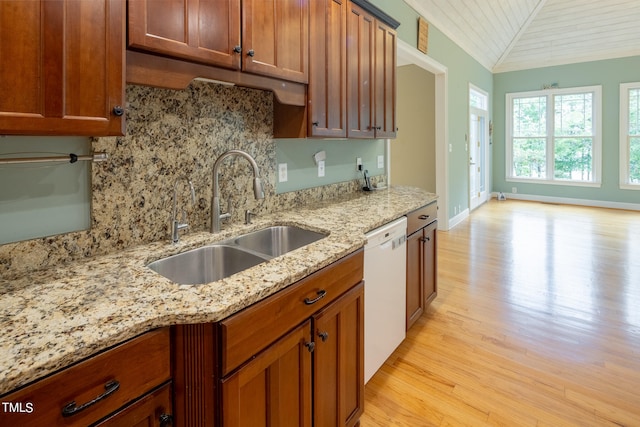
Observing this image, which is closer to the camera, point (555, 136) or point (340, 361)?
point (340, 361)

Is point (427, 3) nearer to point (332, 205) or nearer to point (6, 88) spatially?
point (332, 205)

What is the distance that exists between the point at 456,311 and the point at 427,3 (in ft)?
11.1

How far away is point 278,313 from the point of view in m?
1.13

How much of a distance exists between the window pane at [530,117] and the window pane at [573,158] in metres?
0.44

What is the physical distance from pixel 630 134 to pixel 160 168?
814cm

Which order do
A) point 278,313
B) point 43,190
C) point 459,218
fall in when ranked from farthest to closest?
point 459,218 → point 43,190 → point 278,313

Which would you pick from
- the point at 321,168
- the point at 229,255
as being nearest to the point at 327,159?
the point at 321,168

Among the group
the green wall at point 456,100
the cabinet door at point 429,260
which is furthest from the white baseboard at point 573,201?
the cabinet door at point 429,260

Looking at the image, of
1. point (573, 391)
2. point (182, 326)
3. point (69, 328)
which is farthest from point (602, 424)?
point (69, 328)

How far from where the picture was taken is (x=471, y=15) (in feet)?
16.4

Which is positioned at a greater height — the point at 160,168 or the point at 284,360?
the point at 160,168

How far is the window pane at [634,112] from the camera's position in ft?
21.1

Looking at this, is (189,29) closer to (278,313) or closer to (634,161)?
(278,313)

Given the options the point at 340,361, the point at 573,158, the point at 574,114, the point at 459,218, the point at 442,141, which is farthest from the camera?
the point at 573,158
